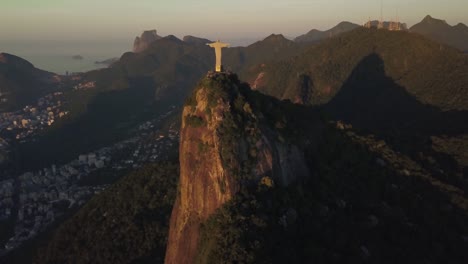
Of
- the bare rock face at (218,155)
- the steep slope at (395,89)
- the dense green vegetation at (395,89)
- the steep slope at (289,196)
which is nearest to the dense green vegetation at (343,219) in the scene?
the steep slope at (289,196)

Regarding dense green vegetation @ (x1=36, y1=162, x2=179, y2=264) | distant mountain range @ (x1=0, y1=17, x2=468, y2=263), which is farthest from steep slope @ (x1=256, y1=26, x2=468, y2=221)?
dense green vegetation @ (x1=36, y1=162, x2=179, y2=264)

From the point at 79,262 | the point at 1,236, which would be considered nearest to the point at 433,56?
the point at 79,262

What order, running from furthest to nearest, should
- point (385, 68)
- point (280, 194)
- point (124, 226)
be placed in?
point (385, 68) → point (124, 226) → point (280, 194)

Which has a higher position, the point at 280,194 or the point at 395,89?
the point at 395,89

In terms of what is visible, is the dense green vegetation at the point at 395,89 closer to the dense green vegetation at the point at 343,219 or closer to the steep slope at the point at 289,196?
the dense green vegetation at the point at 343,219

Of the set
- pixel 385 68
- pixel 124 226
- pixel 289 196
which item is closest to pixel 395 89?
pixel 385 68

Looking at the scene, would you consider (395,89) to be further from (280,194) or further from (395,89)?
(280,194)
